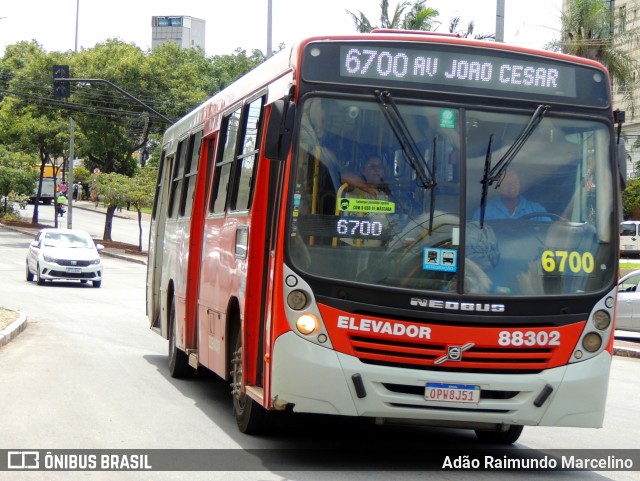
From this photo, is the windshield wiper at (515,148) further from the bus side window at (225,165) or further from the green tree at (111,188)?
the green tree at (111,188)

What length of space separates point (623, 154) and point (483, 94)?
115 cm

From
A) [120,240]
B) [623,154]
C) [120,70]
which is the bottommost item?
[120,240]

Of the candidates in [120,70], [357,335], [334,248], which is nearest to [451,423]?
[357,335]

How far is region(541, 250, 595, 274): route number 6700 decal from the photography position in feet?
26.7

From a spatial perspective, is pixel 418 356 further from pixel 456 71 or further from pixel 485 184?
pixel 456 71

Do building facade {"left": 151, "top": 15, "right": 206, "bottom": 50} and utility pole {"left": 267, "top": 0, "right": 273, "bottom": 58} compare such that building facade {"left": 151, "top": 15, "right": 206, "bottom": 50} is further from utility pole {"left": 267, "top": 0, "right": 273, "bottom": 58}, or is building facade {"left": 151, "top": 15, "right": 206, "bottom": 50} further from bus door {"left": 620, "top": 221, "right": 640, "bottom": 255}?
utility pole {"left": 267, "top": 0, "right": 273, "bottom": 58}

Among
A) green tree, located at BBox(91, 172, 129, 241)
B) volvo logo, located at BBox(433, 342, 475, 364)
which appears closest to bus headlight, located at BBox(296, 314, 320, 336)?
volvo logo, located at BBox(433, 342, 475, 364)

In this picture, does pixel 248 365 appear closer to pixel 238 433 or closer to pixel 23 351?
pixel 238 433

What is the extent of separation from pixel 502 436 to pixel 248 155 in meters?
3.29

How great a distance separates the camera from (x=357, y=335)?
7773mm

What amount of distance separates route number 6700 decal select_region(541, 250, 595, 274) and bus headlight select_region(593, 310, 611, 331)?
0.32 m

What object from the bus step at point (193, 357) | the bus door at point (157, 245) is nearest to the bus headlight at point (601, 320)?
the bus step at point (193, 357)

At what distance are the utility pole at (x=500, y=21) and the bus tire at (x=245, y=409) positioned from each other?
12.2 metres

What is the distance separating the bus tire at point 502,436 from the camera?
9.41m
